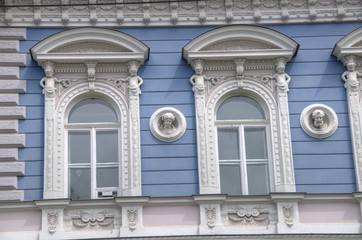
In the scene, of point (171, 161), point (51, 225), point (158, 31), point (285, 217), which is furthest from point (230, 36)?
point (51, 225)

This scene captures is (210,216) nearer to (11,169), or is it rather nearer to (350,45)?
(11,169)

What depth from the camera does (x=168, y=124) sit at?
1571cm

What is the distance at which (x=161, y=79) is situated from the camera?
1616 cm

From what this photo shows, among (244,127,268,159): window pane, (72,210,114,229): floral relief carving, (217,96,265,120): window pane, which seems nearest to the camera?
(72,210,114,229): floral relief carving

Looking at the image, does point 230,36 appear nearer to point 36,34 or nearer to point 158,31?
point 158,31

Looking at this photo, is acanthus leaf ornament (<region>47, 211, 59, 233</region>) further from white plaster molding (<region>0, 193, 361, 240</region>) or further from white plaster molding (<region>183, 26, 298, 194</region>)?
white plaster molding (<region>183, 26, 298, 194</region>)

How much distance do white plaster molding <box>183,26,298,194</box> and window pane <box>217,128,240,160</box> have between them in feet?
0.86

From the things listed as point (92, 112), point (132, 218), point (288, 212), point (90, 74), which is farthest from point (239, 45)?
point (132, 218)

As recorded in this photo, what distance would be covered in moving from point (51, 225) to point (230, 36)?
526 centimetres

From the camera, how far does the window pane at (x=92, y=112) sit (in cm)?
1616

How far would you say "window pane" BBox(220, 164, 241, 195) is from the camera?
1568 centimetres

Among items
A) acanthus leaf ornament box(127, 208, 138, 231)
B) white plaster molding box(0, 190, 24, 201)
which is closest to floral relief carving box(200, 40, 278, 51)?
acanthus leaf ornament box(127, 208, 138, 231)

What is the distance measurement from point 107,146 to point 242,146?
275 centimetres

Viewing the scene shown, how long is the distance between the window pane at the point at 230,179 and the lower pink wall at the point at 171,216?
2.79ft
